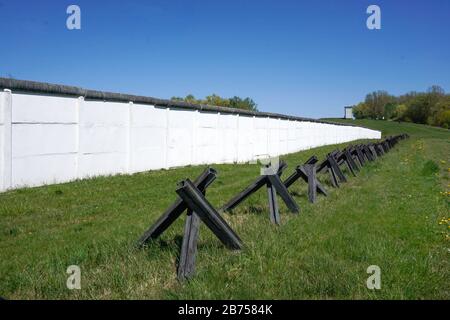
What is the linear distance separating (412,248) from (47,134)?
9.52 metres

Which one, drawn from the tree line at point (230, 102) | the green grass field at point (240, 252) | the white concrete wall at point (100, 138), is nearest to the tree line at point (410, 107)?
the tree line at point (230, 102)

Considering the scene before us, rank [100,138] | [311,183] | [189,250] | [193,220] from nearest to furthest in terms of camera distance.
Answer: [189,250] → [193,220] → [311,183] → [100,138]

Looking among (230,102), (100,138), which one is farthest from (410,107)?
(100,138)

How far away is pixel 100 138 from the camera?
48.2 feet

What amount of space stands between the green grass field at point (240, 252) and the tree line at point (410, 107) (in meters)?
122

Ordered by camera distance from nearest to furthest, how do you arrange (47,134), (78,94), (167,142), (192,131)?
1. (47,134)
2. (78,94)
3. (167,142)
4. (192,131)

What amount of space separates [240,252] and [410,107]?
136569 millimetres

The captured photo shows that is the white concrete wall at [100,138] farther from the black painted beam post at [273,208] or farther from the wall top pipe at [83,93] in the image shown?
the black painted beam post at [273,208]

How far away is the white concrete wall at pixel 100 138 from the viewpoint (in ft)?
38.1

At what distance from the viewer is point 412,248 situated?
616 centimetres

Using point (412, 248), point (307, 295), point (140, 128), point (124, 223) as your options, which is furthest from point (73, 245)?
point (140, 128)

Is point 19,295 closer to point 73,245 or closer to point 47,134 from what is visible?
point 73,245

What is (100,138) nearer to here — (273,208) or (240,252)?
(273,208)

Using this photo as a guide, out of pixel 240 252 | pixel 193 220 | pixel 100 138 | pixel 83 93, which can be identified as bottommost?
pixel 240 252
